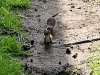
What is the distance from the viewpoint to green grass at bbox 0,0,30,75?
442 cm

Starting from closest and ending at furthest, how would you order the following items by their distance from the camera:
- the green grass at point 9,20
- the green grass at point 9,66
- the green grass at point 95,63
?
the green grass at point 95,63 < the green grass at point 9,66 < the green grass at point 9,20

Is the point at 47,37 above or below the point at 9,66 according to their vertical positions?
above

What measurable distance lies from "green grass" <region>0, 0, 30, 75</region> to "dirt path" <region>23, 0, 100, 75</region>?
0.21 meters

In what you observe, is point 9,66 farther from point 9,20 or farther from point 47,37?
point 9,20

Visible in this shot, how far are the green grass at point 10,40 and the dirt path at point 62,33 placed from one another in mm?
209

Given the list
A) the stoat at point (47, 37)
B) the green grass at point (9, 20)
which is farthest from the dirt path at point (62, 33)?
the green grass at point (9, 20)

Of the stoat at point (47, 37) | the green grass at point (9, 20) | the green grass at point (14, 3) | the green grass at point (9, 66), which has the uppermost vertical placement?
the green grass at point (14, 3)

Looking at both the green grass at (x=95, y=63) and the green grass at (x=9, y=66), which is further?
the green grass at (x=9, y=66)

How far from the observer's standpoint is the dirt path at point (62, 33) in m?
4.71

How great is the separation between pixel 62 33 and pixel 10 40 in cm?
131

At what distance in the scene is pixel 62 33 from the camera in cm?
599

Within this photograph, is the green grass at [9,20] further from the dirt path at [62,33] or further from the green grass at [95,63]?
the green grass at [95,63]

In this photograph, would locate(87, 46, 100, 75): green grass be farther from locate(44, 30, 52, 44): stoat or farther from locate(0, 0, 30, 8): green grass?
locate(0, 0, 30, 8): green grass

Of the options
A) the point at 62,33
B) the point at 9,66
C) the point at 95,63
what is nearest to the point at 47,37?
the point at 62,33
